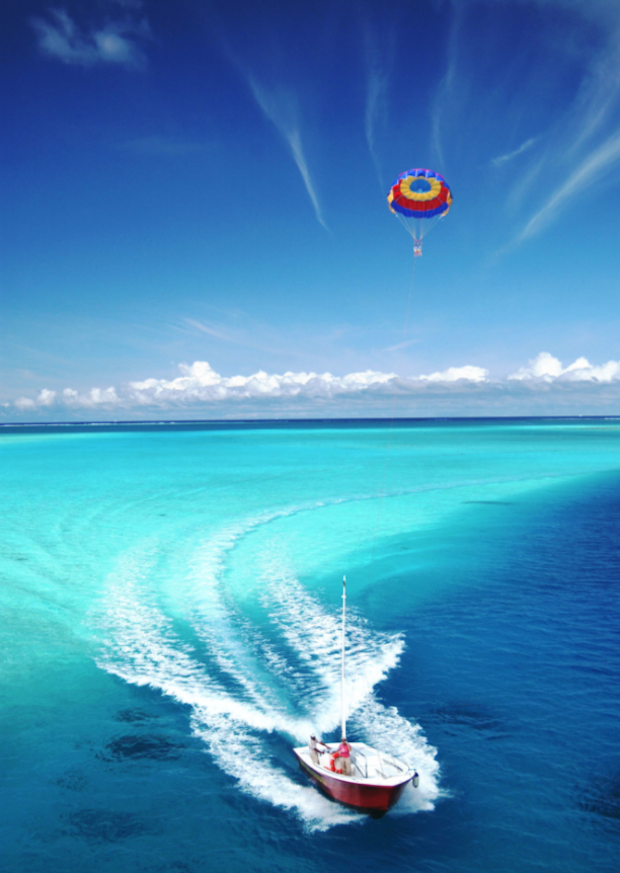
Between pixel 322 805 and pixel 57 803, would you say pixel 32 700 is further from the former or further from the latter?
pixel 322 805

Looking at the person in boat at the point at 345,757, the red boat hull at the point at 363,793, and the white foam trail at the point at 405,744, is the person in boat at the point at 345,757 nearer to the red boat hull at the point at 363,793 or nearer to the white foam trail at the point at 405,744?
the red boat hull at the point at 363,793

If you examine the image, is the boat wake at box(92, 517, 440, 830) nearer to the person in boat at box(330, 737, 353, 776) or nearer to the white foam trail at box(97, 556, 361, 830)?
the white foam trail at box(97, 556, 361, 830)

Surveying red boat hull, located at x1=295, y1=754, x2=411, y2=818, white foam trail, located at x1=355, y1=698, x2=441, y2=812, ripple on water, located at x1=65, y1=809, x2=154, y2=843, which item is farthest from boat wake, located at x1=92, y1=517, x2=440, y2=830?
ripple on water, located at x1=65, y1=809, x2=154, y2=843

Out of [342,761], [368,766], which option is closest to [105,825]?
[342,761]

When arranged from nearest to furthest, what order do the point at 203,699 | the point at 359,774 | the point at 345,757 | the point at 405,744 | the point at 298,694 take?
1. the point at 359,774
2. the point at 345,757
3. the point at 405,744
4. the point at 203,699
5. the point at 298,694

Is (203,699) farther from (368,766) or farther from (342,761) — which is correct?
(368,766)

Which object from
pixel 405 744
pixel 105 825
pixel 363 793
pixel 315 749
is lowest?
pixel 105 825

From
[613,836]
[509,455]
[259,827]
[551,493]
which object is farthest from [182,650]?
[509,455]
